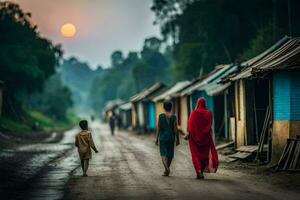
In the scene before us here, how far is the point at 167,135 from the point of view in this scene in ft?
42.8

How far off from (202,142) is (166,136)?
36.1 inches

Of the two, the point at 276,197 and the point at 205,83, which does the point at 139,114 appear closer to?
the point at 205,83

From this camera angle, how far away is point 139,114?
182ft

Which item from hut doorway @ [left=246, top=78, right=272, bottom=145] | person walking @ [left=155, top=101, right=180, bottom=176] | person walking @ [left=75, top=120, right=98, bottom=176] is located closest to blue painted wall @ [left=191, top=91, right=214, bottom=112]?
hut doorway @ [left=246, top=78, right=272, bottom=145]

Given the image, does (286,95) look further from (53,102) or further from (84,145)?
(53,102)

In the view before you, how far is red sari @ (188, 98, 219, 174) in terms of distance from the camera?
1261cm

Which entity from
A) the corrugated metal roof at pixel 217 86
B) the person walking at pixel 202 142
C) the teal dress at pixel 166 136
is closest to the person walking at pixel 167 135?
the teal dress at pixel 166 136

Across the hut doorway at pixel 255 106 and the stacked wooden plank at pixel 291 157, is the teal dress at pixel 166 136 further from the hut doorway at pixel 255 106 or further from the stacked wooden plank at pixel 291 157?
the hut doorway at pixel 255 106

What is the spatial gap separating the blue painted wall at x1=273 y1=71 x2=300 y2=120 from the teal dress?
143 inches

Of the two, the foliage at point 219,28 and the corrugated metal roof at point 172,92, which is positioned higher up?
the foliage at point 219,28

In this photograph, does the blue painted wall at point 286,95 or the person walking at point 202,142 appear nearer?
the person walking at point 202,142

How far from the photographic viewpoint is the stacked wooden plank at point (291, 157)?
13539 millimetres

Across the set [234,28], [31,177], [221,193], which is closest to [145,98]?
[234,28]

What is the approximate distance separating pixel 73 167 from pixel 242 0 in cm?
4266
